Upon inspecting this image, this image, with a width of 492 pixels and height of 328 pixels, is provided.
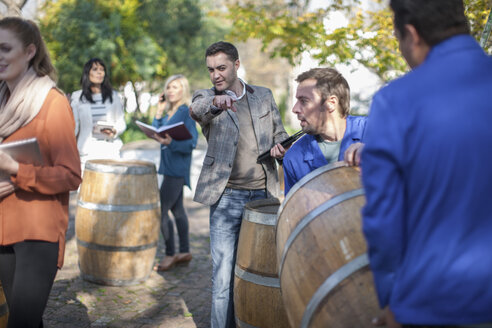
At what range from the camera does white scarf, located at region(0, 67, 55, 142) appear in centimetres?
261

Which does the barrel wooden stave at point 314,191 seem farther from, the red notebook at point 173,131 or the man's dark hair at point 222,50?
the red notebook at point 173,131

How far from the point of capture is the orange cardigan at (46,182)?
8.42ft

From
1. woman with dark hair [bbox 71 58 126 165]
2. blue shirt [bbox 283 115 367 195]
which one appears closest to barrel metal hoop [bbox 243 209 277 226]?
blue shirt [bbox 283 115 367 195]

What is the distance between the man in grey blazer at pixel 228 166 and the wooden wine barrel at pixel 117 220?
5.35 feet

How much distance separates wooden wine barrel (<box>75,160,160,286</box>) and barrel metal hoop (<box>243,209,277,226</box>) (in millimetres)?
2124

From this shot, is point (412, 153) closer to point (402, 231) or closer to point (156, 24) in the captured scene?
point (402, 231)

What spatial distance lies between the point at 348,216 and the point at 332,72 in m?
1.34

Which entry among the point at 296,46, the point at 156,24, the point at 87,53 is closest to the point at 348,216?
the point at 296,46

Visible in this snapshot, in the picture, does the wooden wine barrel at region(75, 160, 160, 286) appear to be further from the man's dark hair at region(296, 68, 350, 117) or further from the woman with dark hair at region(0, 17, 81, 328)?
the man's dark hair at region(296, 68, 350, 117)

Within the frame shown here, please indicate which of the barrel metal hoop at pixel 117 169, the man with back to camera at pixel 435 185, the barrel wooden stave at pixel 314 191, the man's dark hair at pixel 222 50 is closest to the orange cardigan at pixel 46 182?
the barrel wooden stave at pixel 314 191

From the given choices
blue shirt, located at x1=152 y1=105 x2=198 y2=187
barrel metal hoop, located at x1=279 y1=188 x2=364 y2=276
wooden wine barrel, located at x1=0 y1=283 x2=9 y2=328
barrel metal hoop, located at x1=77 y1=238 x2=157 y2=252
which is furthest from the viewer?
blue shirt, located at x1=152 y1=105 x2=198 y2=187

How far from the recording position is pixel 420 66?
1.59 meters

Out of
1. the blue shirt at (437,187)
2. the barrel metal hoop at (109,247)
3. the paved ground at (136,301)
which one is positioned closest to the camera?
the blue shirt at (437,187)

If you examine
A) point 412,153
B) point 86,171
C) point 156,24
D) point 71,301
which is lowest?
point 71,301
